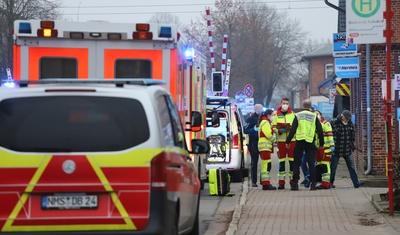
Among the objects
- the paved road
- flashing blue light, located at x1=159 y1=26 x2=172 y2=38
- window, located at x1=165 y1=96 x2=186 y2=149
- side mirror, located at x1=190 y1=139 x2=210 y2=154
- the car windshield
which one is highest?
flashing blue light, located at x1=159 y1=26 x2=172 y2=38

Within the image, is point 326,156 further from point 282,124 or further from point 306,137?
point 282,124

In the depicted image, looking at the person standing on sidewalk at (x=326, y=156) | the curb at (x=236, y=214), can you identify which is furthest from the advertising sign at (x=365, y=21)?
the person standing on sidewalk at (x=326, y=156)

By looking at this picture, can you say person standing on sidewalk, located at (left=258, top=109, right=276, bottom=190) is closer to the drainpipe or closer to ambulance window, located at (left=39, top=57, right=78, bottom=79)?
the drainpipe

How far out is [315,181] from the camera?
22125 mm

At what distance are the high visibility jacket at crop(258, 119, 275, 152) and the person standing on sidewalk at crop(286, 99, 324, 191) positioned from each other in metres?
0.45

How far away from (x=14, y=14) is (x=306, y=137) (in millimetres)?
34149

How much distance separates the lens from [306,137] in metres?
21.3

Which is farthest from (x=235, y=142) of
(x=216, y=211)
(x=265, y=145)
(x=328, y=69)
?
(x=328, y=69)

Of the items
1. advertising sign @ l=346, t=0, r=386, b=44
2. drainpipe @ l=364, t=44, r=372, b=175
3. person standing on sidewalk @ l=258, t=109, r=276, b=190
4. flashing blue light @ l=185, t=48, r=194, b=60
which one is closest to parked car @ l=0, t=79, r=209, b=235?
flashing blue light @ l=185, t=48, r=194, b=60

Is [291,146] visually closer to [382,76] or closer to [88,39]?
[382,76]

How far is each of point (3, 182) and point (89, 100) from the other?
994mm

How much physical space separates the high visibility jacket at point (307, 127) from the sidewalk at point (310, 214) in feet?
3.55

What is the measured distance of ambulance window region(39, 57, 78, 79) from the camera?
1412 cm

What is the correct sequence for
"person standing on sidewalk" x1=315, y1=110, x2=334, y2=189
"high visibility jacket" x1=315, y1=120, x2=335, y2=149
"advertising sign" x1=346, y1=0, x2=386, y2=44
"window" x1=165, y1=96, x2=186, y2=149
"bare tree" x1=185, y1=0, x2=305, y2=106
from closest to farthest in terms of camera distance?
"window" x1=165, y1=96, x2=186, y2=149 < "advertising sign" x1=346, y1=0, x2=386, y2=44 < "person standing on sidewalk" x1=315, y1=110, x2=334, y2=189 < "high visibility jacket" x1=315, y1=120, x2=335, y2=149 < "bare tree" x1=185, y1=0, x2=305, y2=106
